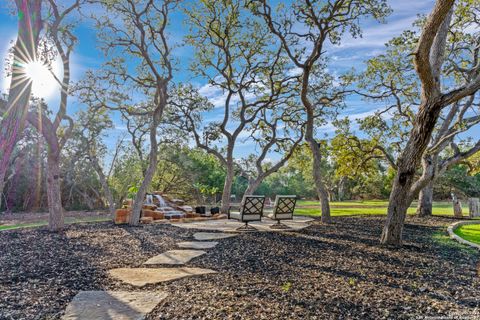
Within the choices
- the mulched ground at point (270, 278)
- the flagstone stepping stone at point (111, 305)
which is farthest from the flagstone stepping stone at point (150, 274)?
the flagstone stepping stone at point (111, 305)

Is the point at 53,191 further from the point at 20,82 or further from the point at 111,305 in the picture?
the point at 111,305

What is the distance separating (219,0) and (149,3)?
2.98 metres

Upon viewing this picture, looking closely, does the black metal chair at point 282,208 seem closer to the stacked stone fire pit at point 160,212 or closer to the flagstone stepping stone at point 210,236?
the flagstone stepping stone at point 210,236

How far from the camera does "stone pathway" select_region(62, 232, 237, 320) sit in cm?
296

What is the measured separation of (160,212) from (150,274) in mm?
8245

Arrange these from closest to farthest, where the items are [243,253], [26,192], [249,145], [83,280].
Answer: [83,280], [243,253], [249,145], [26,192]

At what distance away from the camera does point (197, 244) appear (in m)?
6.84

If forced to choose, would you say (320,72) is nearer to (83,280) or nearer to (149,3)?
(149,3)

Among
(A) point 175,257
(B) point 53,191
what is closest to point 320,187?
(A) point 175,257

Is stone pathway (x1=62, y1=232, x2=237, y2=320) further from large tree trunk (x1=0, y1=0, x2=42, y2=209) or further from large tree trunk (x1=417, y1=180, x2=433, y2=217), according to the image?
large tree trunk (x1=417, y1=180, x2=433, y2=217)

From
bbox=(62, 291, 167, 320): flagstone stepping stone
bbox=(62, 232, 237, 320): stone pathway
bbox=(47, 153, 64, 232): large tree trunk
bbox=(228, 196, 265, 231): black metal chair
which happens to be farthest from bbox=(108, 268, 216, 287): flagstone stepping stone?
bbox=(47, 153, 64, 232): large tree trunk

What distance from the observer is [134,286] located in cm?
385

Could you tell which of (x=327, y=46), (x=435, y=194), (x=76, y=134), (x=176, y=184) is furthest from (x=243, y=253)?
(x=435, y=194)

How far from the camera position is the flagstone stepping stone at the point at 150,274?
13.5 feet
